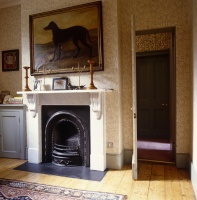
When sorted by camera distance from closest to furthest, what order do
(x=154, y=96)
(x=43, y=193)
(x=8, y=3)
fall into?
(x=43, y=193) < (x=8, y=3) < (x=154, y=96)

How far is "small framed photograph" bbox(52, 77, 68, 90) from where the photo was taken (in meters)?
3.22

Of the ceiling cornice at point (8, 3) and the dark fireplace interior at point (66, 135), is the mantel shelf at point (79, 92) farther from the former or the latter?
the ceiling cornice at point (8, 3)

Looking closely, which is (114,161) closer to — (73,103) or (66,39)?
(73,103)

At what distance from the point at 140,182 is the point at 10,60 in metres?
3.41

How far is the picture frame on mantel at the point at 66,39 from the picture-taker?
10.1 ft

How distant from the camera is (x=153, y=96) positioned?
5.19 meters

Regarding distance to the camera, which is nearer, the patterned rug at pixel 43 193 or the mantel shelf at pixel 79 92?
the patterned rug at pixel 43 193

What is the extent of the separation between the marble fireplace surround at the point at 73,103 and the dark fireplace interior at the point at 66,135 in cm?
9

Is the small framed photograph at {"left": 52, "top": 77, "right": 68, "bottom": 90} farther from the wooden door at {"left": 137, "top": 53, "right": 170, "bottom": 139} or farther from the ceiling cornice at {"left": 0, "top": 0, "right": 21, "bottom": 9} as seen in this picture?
the wooden door at {"left": 137, "top": 53, "right": 170, "bottom": 139}

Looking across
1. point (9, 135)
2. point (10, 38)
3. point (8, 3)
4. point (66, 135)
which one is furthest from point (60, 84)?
point (8, 3)

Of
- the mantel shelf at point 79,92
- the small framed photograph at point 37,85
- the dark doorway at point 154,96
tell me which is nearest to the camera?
the mantel shelf at point 79,92

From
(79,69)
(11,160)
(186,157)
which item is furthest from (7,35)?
(186,157)

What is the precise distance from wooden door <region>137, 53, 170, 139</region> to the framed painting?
9.98 feet

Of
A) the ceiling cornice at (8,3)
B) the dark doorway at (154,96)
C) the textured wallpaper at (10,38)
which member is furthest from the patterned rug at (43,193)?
the ceiling cornice at (8,3)
